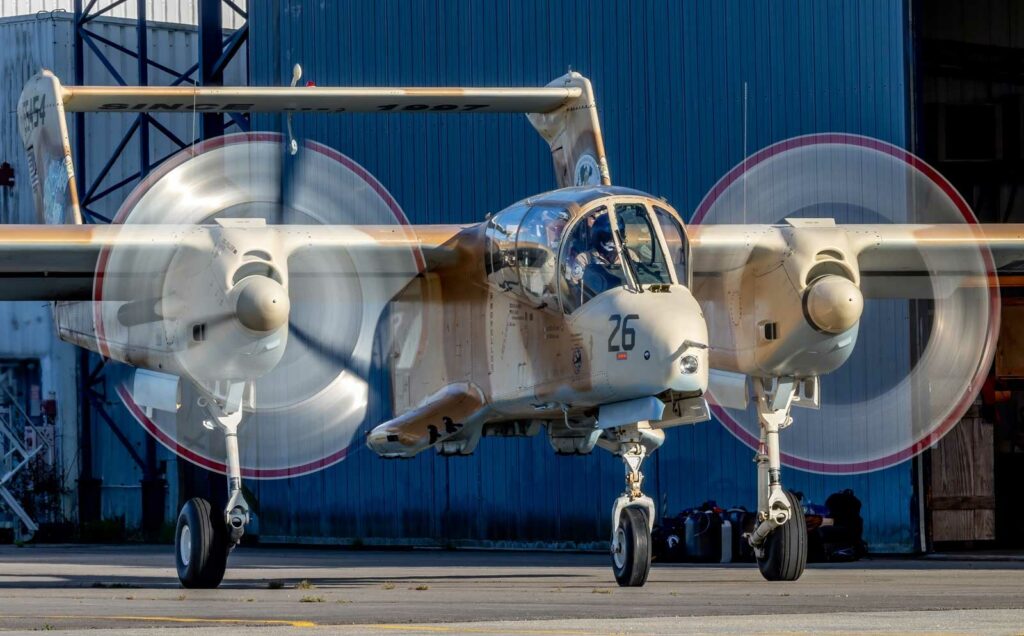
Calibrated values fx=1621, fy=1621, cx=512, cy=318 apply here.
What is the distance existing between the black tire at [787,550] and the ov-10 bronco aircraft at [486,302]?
1.2 inches

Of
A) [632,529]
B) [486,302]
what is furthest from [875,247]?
Answer: [632,529]

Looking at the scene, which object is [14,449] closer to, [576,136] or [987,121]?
[576,136]

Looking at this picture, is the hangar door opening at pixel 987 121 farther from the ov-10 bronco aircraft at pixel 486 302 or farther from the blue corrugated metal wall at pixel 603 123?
the ov-10 bronco aircraft at pixel 486 302

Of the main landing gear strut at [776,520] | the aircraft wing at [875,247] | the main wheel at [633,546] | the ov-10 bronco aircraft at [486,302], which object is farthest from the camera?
the aircraft wing at [875,247]

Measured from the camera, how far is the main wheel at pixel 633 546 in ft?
50.9

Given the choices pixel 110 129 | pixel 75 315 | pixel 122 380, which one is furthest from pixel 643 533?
pixel 110 129

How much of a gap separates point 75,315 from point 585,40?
11188mm

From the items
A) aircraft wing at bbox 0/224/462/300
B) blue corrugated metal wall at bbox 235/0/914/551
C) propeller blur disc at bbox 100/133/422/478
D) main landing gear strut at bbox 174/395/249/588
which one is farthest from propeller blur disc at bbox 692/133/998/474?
main landing gear strut at bbox 174/395/249/588

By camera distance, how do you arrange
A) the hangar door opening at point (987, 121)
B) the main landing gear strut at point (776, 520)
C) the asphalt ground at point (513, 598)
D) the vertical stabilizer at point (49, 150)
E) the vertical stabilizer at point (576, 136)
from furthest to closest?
1. the hangar door opening at point (987, 121)
2. the vertical stabilizer at point (49, 150)
3. the vertical stabilizer at point (576, 136)
4. the main landing gear strut at point (776, 520)
5. the asphalt ground at point (513, 598)

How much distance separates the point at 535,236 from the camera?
16703mm

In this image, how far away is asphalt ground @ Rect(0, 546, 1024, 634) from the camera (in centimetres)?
1130

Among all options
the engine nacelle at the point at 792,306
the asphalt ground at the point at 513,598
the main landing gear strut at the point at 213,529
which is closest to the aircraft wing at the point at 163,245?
the main landing gear strut at the point at 213,529

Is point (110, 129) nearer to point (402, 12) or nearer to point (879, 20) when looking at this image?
point (402, 12)

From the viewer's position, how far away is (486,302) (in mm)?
18281
